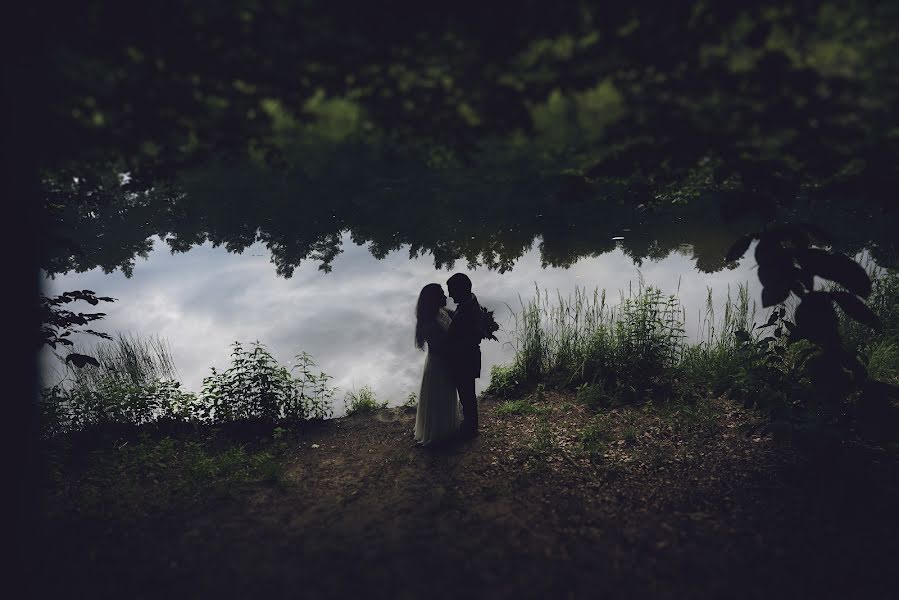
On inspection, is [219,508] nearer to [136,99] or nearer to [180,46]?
[136,99]

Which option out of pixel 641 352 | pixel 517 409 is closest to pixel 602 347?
pixel 641 352

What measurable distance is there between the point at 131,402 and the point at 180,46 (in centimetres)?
580

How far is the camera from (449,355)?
16.1 feet

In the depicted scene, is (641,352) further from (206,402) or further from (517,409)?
(206,402)

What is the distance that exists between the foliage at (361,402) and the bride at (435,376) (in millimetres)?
2157

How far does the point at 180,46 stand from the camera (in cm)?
200

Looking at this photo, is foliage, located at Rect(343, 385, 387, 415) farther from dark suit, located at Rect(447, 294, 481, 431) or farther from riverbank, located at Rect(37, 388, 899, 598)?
dark suit, located at Rect(447, 294, 481, 431)

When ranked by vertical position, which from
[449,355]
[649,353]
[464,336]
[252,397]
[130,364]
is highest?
[130,364]

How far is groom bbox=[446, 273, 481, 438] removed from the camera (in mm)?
4691

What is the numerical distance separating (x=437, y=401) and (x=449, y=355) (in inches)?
22.4

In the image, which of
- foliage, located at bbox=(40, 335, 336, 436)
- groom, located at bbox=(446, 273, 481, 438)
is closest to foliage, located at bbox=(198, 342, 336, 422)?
foliage, located at bbox=(40, 335, 336, 436)

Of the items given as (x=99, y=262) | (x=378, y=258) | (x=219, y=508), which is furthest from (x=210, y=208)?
(x=219, y=508)

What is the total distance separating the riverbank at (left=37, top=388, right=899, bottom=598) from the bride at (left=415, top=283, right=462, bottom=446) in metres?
0.23

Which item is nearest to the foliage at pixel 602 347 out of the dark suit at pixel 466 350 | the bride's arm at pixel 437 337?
the dark suit at pixel 466 350
